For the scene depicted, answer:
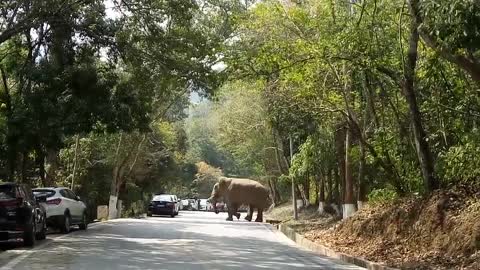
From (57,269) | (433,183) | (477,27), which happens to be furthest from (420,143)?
(57,269)

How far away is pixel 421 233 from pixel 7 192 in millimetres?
10413

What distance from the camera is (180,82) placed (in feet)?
72.7

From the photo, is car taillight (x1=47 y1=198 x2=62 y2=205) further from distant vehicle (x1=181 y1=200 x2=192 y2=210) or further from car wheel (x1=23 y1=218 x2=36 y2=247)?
distant vehicle (x1=181 y1=200 x2=192 y2=210)

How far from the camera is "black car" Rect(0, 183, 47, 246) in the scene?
53.4 feet

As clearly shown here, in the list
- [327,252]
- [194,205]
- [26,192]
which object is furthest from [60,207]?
[194,205]

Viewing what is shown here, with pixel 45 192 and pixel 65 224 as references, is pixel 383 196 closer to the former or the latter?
pixel 65 224

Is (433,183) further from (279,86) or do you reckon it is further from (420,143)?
(279,86)

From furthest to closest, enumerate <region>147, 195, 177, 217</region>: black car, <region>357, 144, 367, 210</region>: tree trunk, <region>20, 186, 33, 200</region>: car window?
<region>147, 195, 177, 217</region>: black car, <region>357, 144, 367, 210</region>: tree trunk, <region>20, 186, 33, 200</region>: car window

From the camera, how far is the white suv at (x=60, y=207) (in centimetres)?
2141

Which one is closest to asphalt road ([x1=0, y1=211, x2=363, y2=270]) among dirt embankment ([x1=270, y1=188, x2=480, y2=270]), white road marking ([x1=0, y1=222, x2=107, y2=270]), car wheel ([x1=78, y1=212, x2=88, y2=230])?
white road marking ([x1=0, y1=222, x2=107, y2=270])

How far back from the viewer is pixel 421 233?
47.5 ft

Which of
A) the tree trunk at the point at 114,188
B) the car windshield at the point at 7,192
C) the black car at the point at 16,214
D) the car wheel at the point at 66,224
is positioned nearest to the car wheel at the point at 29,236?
the black car at the point at 16,214

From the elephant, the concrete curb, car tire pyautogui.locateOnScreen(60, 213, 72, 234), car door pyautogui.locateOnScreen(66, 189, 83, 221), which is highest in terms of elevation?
Result: the elephant

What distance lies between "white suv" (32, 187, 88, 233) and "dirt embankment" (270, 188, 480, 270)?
29.7 ft
